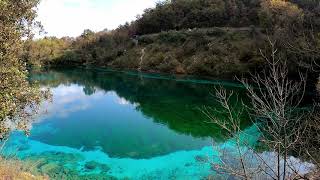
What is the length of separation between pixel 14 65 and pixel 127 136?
974 cm

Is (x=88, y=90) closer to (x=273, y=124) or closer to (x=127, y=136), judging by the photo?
(x=127, y=136)

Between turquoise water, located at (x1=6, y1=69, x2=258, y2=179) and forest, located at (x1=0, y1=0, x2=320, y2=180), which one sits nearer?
forest, located at (x1=0, y1=0, x2=320, y2=180)

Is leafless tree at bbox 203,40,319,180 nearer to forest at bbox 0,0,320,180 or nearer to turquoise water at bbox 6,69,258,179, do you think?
forest at bbox 0,0,320,180

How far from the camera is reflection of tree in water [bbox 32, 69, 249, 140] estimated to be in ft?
75.1

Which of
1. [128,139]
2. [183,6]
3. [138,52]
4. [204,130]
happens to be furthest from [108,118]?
[183,6]

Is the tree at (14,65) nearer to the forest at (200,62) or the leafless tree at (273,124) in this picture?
the forest at (200,62)

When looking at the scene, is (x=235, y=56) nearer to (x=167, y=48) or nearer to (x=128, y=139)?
(x=167, y=48)

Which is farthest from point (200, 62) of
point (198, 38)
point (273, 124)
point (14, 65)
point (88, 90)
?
point (273, 124)

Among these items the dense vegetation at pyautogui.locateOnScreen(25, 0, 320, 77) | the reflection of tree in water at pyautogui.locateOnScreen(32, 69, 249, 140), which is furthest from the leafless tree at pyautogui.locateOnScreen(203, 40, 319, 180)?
the dense vegetation at pyautogui.locateOnScreen(25, 0, 320, 77)

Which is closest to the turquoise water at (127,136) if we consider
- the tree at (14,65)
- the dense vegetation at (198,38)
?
the tree at (14,65)

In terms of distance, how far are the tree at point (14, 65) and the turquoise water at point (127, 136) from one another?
2.80 metres

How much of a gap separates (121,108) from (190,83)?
41.1 ft

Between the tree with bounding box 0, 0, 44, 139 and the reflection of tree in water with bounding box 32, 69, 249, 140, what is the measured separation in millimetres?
6704

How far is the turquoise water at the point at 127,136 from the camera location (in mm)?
15477
